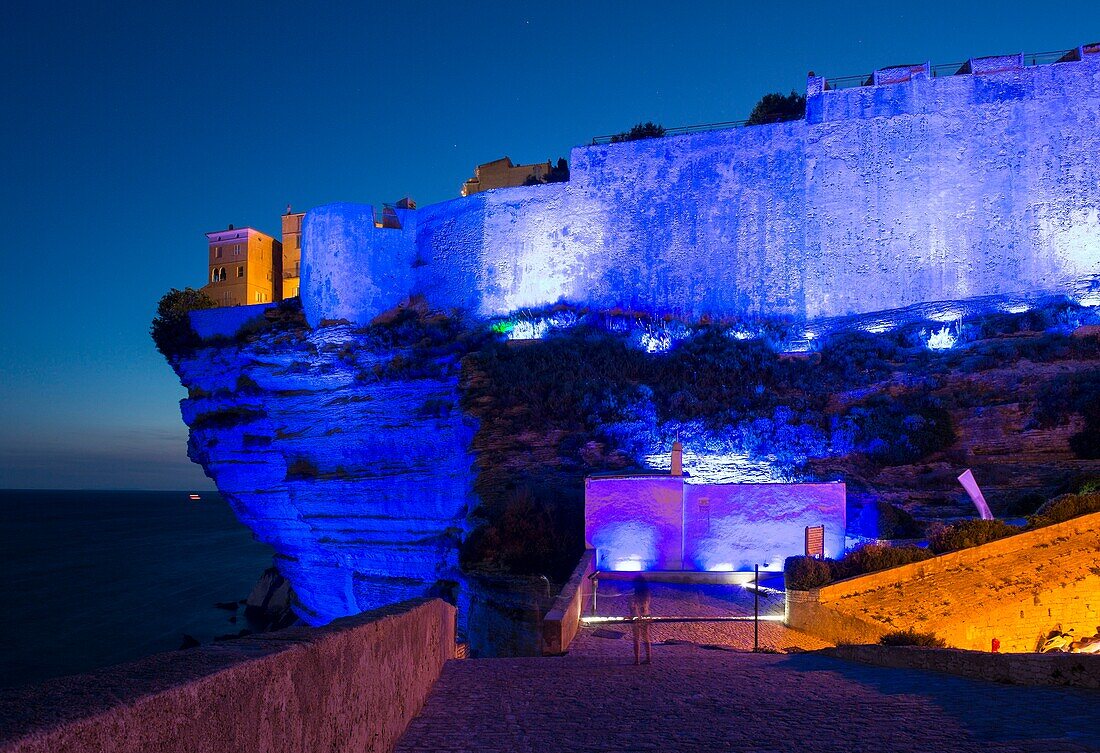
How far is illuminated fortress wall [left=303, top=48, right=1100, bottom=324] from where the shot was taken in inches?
898

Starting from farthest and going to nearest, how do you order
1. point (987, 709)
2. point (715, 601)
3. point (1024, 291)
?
point (1024, 291), point (715, 601), point (987, 709)

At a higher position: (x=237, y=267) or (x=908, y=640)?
(x=237, y=267)

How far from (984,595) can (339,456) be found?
17069 millimetres

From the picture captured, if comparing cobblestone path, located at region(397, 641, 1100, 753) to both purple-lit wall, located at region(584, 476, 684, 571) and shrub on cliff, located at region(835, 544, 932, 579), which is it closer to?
shrub on cliff, located at region(835, 544, 932, 579)

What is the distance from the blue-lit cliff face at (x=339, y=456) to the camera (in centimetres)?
2012

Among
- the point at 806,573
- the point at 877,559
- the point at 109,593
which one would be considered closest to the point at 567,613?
the point at 806,573

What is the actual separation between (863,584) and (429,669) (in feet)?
22.9

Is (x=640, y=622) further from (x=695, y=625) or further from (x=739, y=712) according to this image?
(x=695, y=625)

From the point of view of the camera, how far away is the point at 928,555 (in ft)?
34.1

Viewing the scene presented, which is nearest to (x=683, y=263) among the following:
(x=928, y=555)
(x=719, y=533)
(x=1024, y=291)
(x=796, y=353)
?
(x=796, y=353)

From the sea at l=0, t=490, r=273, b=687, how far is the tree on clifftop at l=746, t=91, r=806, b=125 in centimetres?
2588

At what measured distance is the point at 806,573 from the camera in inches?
389

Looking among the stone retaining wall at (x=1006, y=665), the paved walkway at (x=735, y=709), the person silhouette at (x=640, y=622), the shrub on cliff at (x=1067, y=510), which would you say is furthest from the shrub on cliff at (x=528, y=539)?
the shrub on cliff at (x=1067, y=510)

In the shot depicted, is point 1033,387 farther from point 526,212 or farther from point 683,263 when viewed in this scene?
point 526,212
